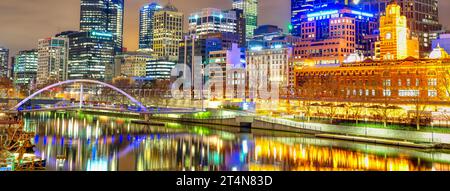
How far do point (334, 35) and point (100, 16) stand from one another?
114 m

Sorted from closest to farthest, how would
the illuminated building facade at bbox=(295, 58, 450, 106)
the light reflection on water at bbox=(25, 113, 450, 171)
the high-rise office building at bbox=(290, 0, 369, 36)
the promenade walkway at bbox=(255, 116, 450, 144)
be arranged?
the light reflection on water at bbox=(25, 113, 450, 171) → the promenade walkway at bbox=(255, 116, 450, 144) → the illuminated building facade at bbox=(295, 58, 450, 106) → the high-rise office building at bbox=(290, 0, 369, 36)

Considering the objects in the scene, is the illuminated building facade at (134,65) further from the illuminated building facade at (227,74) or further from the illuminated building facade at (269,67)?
the illuminated building facade at (269,67)

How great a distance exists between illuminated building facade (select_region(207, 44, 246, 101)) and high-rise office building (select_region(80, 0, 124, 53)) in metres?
82.3

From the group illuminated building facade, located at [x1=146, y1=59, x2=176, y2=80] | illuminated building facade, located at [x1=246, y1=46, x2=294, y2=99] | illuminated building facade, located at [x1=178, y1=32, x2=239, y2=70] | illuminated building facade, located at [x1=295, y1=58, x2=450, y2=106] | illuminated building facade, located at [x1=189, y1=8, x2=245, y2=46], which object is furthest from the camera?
illuminated building facade, located at [x1=146, y1=59, x2=176, y2=80]

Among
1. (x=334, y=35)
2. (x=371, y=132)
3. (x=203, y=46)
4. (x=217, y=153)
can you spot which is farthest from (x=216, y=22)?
(x=217, y=153)

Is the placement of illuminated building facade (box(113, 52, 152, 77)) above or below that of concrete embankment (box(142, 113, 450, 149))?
above

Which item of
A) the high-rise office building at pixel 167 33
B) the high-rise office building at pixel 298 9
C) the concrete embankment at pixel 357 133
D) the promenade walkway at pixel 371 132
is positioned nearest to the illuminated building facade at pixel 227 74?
the high-rise office building at pixel 298 9

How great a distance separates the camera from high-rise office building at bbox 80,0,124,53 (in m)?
169

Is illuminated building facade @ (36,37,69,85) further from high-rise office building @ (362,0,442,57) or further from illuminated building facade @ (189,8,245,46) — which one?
high-rise office building @ (362,0,442,57)

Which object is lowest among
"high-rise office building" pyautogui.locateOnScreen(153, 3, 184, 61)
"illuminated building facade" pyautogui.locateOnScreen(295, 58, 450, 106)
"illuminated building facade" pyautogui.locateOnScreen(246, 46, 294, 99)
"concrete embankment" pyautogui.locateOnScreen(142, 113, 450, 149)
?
"concrete embankment" pyautogui.locateOnScreen(142, 113, 450, 149)

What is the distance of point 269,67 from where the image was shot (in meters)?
88.5

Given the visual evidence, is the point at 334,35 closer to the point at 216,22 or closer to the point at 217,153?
the point at 216,22

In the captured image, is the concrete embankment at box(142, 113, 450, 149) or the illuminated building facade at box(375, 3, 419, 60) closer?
the concrete embankment at box(142, 113, 450, 149)

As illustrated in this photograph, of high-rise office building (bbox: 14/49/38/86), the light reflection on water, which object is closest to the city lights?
the light reflection on water
